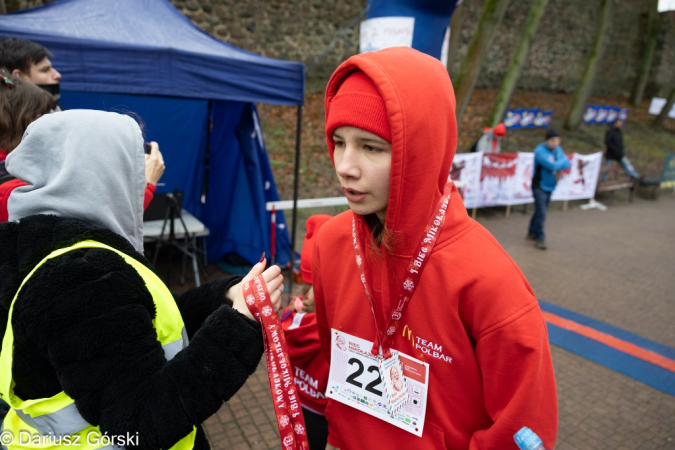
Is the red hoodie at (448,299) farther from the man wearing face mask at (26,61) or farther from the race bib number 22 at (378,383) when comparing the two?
the man wearing face mask at (26,61)

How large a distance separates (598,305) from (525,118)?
357 inches

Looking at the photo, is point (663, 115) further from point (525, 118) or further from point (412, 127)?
point (412, 127)

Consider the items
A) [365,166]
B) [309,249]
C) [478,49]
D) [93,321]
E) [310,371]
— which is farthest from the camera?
[478,49]

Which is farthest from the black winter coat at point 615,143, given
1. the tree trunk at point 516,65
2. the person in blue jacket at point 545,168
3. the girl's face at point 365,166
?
the girl's face at point 365,166

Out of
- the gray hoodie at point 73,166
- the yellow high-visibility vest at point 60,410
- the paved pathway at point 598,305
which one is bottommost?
the paved pathway at point 598,305

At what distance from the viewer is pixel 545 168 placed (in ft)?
24.5

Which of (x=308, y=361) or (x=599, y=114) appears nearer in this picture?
(x=308, y=361)

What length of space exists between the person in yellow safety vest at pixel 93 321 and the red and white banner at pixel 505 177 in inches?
312

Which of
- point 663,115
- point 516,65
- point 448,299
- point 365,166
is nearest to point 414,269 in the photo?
point 448,299

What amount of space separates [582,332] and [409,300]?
4.42 meters

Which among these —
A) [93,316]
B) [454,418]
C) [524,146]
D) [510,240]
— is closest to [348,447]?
[454,418]

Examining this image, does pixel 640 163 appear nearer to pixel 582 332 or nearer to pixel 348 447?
pixel 582 332

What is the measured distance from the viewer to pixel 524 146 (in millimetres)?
14523

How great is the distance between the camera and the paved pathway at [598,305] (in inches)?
130
